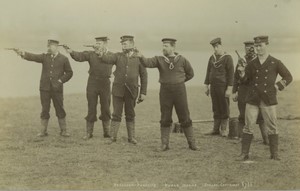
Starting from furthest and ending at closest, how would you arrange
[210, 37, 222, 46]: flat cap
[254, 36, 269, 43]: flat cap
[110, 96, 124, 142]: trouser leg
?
1. [210, 37, 222, 46]: flat cap
2. [110, 96, 124, 142]: trouser leg
3. [254, 36, 269, 43]: flat cap

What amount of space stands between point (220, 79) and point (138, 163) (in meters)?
2.31

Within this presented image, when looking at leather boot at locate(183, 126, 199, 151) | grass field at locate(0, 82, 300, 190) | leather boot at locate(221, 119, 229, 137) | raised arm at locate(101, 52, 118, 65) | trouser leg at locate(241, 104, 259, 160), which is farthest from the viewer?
leather boot at locate(221, 119, 229, 137)

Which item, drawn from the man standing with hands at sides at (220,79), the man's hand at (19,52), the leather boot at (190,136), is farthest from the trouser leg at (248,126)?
the man's hand at (19,52)

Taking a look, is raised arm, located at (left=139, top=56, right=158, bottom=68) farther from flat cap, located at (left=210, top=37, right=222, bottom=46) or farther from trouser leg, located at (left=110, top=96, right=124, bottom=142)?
flat cap, located at (left=210, top=37, right=222, bottom=46)

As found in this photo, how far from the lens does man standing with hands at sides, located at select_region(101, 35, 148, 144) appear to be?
6.52 metres

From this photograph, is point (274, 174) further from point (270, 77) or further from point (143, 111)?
point (143, 111)

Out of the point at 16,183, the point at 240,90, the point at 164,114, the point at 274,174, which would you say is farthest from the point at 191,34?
the point at 16,183

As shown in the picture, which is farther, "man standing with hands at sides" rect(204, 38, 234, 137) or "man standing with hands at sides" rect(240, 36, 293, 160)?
"man standing with hands at sides" rect(204, 38, 234, 137)

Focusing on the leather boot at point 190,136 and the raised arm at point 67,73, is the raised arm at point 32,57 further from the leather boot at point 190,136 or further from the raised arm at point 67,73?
the leather boot at point 190,136

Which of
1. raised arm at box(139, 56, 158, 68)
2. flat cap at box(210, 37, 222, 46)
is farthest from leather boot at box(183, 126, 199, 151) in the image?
flat cap at box(210, 37, 222, 46)

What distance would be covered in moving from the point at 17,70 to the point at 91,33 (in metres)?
1.62

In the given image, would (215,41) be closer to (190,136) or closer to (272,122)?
→ (190,136)

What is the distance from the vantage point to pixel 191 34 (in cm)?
726

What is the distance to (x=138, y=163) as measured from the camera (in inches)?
220
